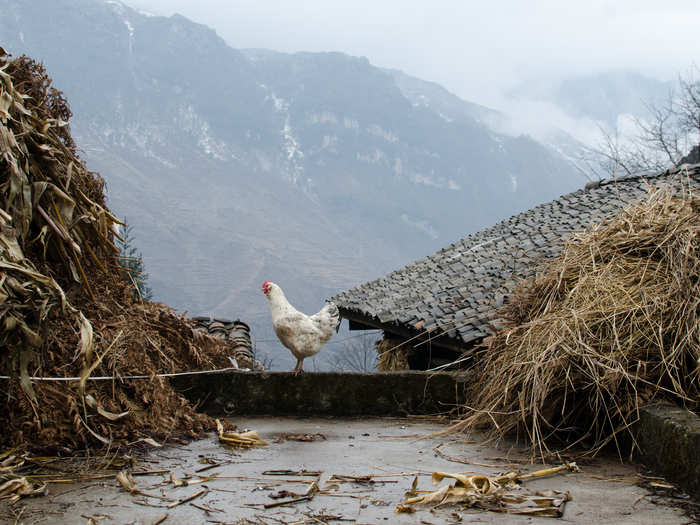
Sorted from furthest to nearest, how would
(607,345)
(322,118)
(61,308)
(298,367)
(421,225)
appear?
1. (322,118)
2. (421,225)
3. (298,367)
4. (607,345)
5. (61,308)

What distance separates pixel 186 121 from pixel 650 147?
483 feet

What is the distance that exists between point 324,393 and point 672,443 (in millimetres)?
3073

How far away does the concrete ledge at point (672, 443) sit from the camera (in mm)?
3336

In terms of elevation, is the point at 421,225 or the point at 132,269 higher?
the point at 421,225

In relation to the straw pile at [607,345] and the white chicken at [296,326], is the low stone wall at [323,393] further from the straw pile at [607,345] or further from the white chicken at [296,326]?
the straw pile at [607,345]

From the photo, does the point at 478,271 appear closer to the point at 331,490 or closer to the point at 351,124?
the point at 331,490

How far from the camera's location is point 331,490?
141 inches

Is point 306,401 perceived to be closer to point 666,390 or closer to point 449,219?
point 666,390

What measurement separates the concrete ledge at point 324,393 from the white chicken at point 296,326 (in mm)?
217

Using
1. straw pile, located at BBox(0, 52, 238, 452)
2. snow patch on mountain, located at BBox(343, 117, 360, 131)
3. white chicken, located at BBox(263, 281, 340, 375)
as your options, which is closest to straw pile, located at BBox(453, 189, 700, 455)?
white chicken, located at BBox(263, 281, 340, 375)

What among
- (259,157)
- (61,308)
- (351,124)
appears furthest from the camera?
(351,124)

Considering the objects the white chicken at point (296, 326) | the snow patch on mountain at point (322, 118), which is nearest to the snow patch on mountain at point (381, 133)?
the snow patch on mountain at point (322, 118)

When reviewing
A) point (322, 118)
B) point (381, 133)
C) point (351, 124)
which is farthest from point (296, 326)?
point (322, 118)

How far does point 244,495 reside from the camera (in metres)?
3.45
